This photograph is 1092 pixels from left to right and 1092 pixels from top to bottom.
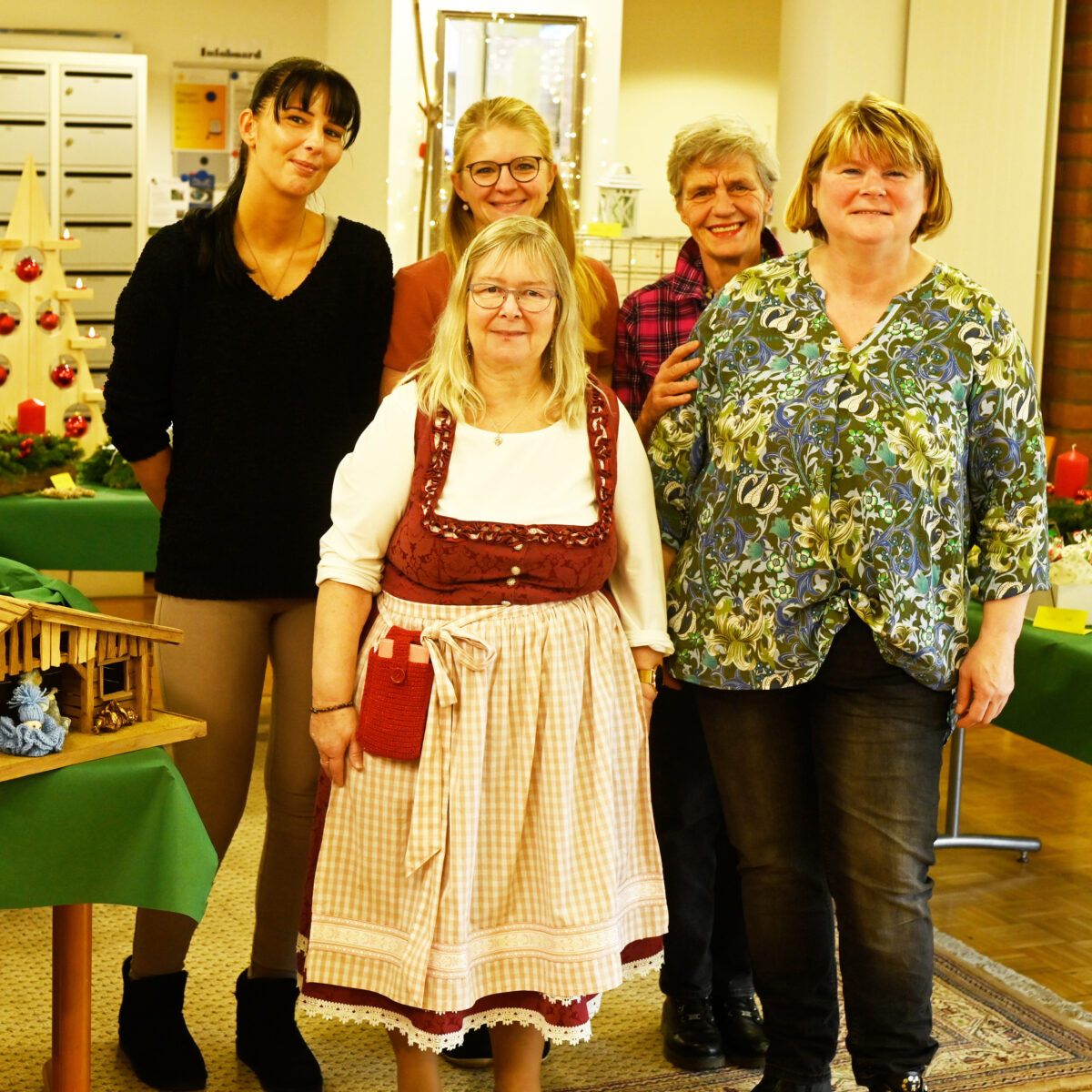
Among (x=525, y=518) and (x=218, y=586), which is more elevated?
(x=525, y=518)

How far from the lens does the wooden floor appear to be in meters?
2.88

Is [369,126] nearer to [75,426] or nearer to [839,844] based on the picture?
[75,426]

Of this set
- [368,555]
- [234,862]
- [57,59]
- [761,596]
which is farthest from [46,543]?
[57,59]

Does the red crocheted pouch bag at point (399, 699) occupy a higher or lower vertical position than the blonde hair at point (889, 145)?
lower

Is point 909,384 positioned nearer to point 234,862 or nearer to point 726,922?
point 726,922

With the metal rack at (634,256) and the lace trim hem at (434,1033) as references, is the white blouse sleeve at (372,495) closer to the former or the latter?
the lace trim hem at (434,1033)

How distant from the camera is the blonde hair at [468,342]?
1.82 m

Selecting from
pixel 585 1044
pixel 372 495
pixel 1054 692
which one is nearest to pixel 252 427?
pixel 372 495

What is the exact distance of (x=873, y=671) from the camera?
1.81m

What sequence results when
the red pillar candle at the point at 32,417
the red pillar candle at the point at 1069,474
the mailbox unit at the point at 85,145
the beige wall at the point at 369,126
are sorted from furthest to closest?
1. the mailbox unit at the point at 85,145
2. the beige wall at the point at 369,126
3. the red pillar candle at the point at 32,417
4. the red pillar candle at the point at 1069,474

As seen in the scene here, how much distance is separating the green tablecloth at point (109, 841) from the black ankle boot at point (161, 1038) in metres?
0.54

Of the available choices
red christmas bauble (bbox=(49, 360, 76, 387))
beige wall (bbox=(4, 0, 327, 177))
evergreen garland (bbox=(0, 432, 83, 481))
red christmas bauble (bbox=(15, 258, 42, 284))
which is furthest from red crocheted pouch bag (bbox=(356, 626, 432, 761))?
beige wall (bbox=(4, 0, 327, 177))


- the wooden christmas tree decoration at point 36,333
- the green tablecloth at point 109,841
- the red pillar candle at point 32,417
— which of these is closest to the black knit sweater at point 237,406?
the green tablecloth at point 109,841

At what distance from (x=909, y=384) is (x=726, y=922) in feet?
3.36
